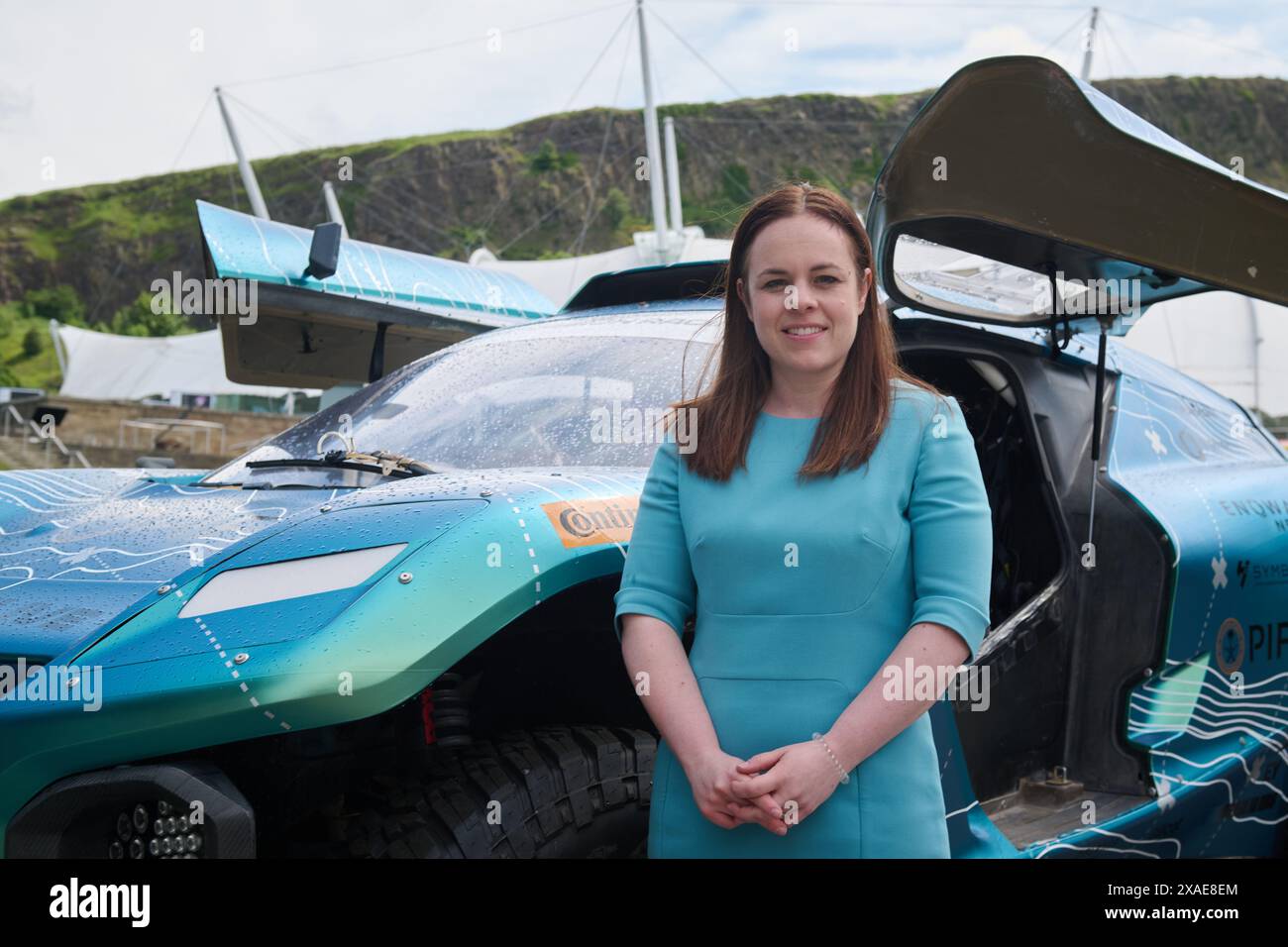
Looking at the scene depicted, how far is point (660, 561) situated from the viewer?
6.37 feet

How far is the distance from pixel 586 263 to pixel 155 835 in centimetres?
4126

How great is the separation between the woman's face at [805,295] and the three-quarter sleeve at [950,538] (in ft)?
0.70

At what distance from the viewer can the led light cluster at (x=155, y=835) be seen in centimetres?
173

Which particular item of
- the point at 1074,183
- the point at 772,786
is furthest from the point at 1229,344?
the point at 772,786

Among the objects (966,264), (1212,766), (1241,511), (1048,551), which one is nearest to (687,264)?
(966,264)

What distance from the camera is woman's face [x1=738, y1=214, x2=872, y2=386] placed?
75.9 inches

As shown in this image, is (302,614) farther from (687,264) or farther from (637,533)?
(687,264)

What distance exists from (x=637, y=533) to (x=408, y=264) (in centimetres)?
359

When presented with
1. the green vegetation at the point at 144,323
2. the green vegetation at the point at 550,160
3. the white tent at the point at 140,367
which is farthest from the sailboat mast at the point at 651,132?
the green vegetation at the point at 550,160
